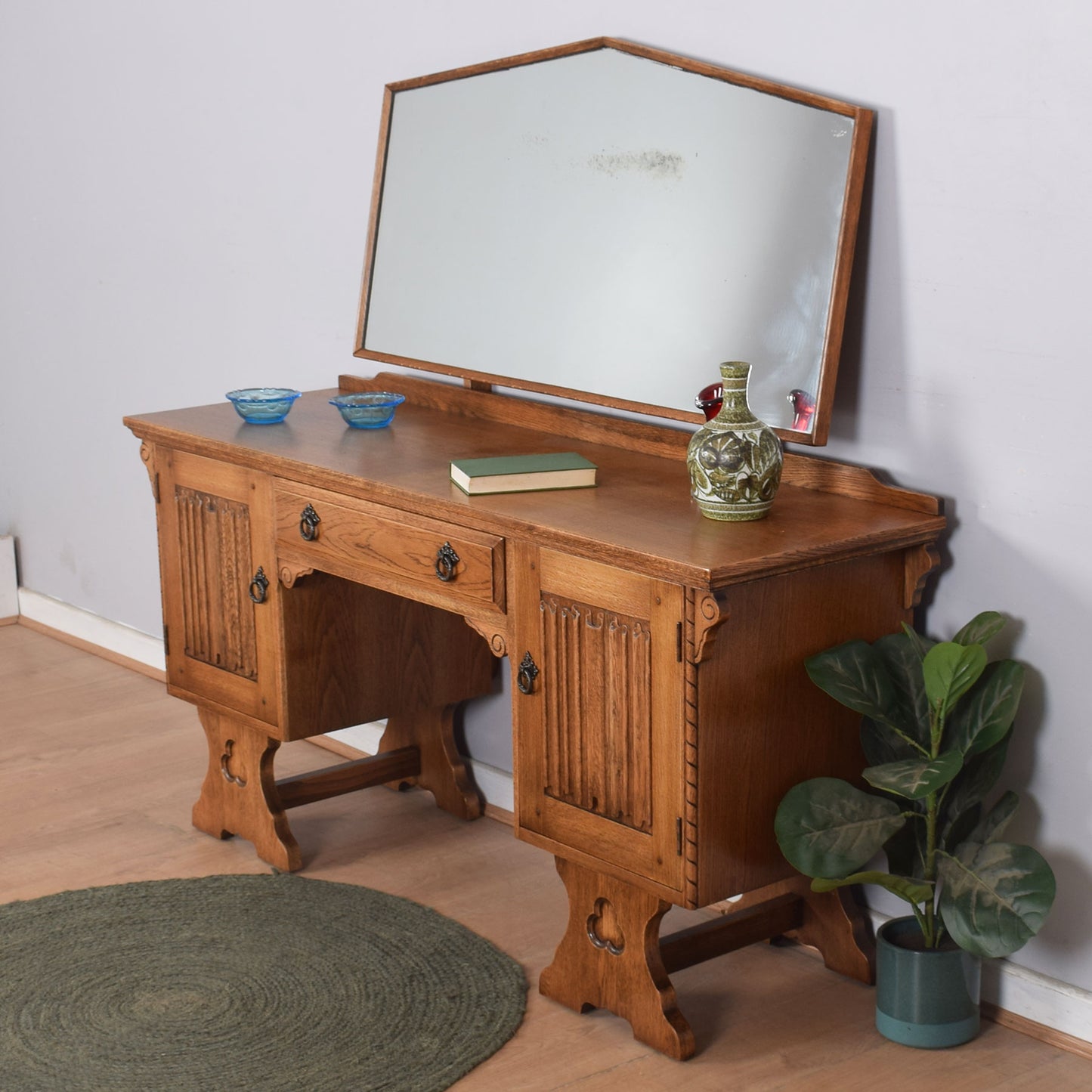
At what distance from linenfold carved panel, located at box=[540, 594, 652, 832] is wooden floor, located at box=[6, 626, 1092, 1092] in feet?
1.42

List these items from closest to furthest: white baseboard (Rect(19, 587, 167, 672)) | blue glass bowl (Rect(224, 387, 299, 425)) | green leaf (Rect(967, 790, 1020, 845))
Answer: green leaf (Rect(967, 790, 1020, 845)) → blue glass bowl (Rect(224, 387, 299, 425)) → white baseboard (Rect(19, 587, 167, 672))

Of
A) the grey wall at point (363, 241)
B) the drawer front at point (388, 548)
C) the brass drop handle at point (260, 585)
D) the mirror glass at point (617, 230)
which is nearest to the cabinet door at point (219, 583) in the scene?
the brass drop handle at point (260, 585)

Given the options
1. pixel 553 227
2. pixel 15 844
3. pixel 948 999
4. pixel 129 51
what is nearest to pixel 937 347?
pixel 553 227

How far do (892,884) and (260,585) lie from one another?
1.38 metres

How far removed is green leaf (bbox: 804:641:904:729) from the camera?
238cm

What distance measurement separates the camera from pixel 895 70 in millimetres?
2473

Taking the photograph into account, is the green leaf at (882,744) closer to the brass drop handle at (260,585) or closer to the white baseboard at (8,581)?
the brass drop handle at (260,585)

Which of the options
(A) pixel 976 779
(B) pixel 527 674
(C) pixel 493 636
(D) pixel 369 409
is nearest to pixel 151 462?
(D) pixel 369 409

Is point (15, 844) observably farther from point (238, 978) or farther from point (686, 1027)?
point (686, 1027)

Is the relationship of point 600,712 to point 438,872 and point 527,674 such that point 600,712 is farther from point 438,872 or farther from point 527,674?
point 438,872

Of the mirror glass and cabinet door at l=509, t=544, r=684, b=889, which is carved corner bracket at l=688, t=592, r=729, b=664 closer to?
cabinet door at l=509, t=544, r=684, b=889

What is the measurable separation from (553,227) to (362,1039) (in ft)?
5.03

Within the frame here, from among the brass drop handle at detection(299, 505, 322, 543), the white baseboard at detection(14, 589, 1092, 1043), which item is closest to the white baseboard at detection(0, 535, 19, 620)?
the white baseboard at detection(14, 589, 1092, 1043)

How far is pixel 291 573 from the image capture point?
3.03 meters
